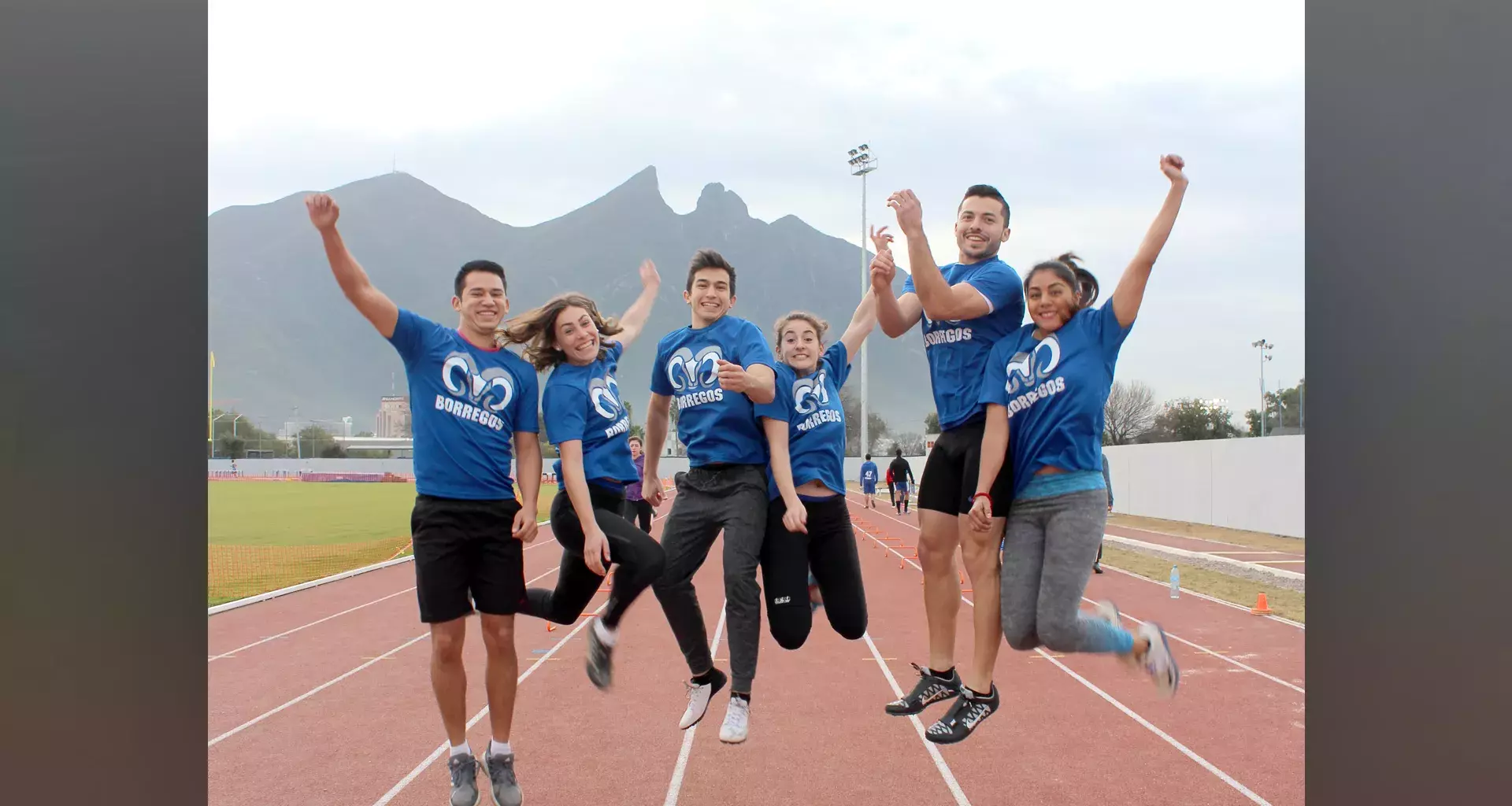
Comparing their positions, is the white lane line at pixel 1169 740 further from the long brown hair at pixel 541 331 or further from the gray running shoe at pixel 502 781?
the long brown hair at pixel 541 331

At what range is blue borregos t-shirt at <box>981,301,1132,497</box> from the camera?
3.70m

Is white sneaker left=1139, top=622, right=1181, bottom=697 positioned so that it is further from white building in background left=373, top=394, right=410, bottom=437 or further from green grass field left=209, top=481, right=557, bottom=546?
green grass field left=209, top=481, right=557, bottom=546

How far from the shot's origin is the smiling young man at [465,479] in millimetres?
3898

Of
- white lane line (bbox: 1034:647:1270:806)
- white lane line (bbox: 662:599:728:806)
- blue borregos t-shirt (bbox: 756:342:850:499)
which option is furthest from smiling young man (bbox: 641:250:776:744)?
white lane line (bbox: 1034:647:1270:806)

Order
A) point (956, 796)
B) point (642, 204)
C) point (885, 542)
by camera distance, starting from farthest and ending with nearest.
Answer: point (885, 542) < point (956, 796) < point (642, 204)

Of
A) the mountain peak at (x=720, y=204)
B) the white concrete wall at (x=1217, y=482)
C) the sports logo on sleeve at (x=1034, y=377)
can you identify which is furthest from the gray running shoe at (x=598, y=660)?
the white concrete wall at (x=1217, y=482)

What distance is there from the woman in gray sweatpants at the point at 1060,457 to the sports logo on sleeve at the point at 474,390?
201 cm

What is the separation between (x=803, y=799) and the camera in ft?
21.6

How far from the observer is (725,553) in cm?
404

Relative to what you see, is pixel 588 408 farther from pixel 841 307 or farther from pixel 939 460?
pixel 841 307

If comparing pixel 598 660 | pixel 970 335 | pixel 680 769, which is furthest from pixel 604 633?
pixel 680 769
